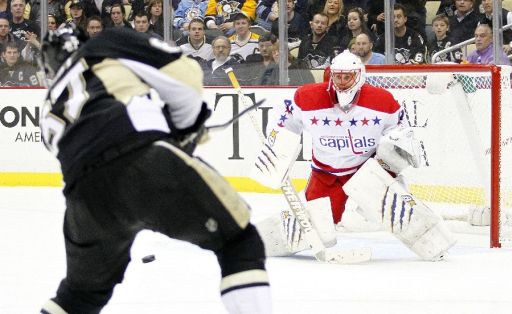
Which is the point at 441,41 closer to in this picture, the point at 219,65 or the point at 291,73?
the point at 291,73

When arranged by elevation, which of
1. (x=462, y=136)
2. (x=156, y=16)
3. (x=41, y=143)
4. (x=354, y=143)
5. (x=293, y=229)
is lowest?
(x=41, y=143)

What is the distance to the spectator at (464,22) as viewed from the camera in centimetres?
810

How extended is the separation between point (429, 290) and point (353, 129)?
1190 mm

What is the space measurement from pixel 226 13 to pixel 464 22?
1.74m

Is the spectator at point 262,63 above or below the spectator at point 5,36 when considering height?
below

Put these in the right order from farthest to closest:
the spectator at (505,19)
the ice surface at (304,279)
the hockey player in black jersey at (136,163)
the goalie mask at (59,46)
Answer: the spectator at (505,19) < the ice surface at (304,279) < the goalie mask at (59,46) < the hockey player in black jersey at (136,163)

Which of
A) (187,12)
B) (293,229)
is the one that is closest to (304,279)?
(293,229)

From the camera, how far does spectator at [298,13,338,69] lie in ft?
28.1

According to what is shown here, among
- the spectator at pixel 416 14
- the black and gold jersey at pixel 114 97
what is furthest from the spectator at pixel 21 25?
the black and gold jersey at pixel 114 97

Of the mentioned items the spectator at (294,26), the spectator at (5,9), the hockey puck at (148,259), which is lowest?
the hockey puck at (148,259)

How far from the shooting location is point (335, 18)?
855 centimetres

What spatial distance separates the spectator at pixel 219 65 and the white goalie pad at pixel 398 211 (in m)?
3.55

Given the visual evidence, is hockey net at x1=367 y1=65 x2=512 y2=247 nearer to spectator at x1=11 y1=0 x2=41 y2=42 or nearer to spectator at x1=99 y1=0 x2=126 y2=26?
spectator at x1=99 y1=0 x2=126 y2=26

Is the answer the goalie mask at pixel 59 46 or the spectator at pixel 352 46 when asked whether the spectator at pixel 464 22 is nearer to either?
the spectator at pixel 352 46
